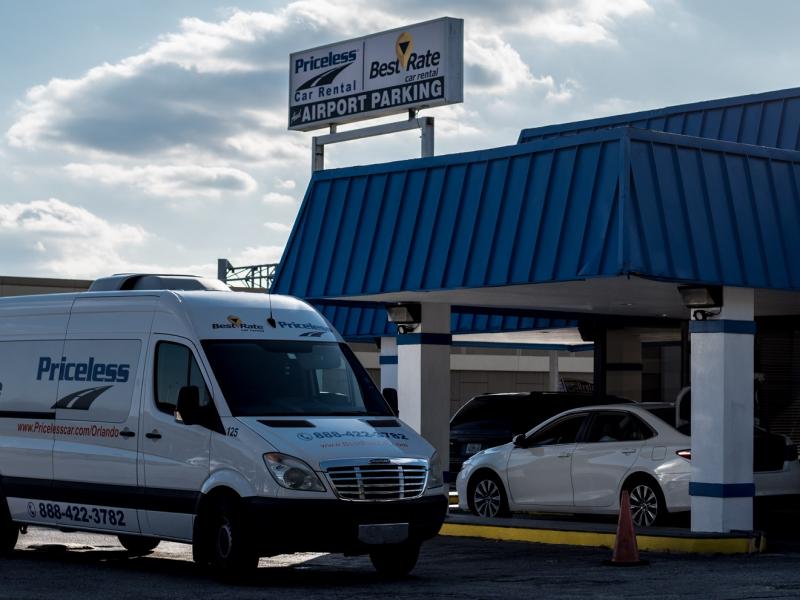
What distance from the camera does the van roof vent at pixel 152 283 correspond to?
1622 centimetres

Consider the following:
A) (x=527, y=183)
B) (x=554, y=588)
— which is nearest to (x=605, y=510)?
(x=527, y=183)

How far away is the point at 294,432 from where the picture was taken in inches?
514

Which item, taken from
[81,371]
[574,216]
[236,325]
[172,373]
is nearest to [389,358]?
[574,216]

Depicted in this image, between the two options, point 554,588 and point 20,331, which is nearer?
point 554,588

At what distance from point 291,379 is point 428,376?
21.9 ft

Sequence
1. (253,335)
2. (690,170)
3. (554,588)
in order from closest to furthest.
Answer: (554,588), (253,335), (690,170)

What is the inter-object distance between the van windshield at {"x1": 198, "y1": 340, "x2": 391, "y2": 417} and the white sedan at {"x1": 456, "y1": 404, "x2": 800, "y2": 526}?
4543mm

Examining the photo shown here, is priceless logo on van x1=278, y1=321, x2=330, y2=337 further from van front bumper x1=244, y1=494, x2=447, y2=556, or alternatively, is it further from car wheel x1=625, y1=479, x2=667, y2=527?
car wheel x1=625, y1=479, x2=667, y2=527

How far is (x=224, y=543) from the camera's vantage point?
13.1m

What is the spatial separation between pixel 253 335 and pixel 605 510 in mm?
6122

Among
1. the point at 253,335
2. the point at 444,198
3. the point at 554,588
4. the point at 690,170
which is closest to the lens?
the point at 554,588

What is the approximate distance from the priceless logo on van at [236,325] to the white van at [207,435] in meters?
0.01

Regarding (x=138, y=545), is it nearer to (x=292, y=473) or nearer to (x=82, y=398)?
(x=82, y=398)

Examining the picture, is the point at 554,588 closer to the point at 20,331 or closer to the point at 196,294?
the point at 196,294
